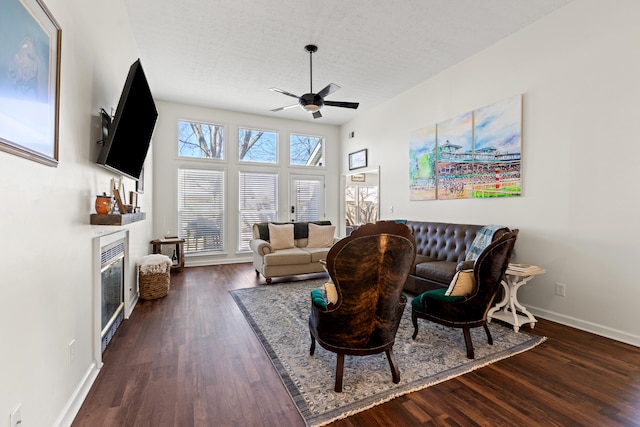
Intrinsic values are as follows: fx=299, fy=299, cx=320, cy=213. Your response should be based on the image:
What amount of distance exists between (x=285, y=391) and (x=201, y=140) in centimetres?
579


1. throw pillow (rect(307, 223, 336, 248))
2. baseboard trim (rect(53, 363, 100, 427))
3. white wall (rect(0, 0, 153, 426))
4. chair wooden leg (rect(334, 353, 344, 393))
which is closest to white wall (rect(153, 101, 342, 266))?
throw pillow (rect(307, 223, 336, 248))

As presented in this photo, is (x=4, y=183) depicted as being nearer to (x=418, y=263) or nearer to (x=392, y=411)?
(x=392, y=411)

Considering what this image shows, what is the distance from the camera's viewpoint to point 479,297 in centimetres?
247

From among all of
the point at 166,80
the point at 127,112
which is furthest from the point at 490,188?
the point at 166,80

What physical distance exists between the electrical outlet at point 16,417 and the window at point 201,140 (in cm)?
572

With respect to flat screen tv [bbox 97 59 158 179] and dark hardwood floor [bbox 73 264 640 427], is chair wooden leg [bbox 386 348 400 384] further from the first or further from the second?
flat screen tv [bbox 97 59 158 179]

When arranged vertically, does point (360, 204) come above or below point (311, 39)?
below

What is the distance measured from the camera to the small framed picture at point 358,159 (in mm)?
6746

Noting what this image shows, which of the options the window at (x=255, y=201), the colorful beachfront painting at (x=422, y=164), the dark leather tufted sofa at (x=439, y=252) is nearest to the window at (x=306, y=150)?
the window at (x=255, y=201)

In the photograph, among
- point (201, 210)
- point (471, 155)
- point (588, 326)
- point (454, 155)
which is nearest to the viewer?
point (588, 326)

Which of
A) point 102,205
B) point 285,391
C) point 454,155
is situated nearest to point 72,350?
Result: point 102,205

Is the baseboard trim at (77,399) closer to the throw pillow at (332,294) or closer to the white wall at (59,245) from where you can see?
the white wall at (59,245)

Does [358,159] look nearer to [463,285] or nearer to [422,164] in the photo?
[422,164]

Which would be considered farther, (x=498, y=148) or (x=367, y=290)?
(x=498, y=148)
